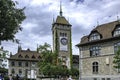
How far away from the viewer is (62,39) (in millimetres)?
111438

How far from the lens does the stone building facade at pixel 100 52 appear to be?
51.3 meters

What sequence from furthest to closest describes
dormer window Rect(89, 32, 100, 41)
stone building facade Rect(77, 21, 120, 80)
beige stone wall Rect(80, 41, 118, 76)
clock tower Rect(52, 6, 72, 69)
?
clock tower Rect(52, 6, 72, 69), dormer window Rect(89, 32, 100, 41), beige stone wall Rect(80, 41, 118, 76), stone building facade Rect(77, 21, 120, 80)

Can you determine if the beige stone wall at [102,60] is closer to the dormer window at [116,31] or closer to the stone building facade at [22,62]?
the dormer window at [116,31]

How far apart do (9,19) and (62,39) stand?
9182 centimetres

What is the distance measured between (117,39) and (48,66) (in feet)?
92.7

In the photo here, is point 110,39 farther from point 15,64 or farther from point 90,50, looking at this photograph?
point 15,64

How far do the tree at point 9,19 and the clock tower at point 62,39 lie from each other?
277ft

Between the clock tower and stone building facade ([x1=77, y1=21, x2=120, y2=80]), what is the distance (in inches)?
1850

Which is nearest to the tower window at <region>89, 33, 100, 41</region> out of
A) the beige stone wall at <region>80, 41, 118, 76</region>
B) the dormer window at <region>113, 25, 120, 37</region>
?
the beige stone wall at <region>80, 41, 118, 76</region>

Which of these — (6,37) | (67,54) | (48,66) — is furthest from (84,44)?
(67,54)

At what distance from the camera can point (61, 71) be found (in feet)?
261

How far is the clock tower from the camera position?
10775 cm

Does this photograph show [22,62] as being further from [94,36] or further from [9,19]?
[9,19]

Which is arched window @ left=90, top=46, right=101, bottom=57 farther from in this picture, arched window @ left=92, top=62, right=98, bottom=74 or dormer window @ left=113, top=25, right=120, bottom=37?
dormer window @ left=113, top=25, right=120, bottom=37
